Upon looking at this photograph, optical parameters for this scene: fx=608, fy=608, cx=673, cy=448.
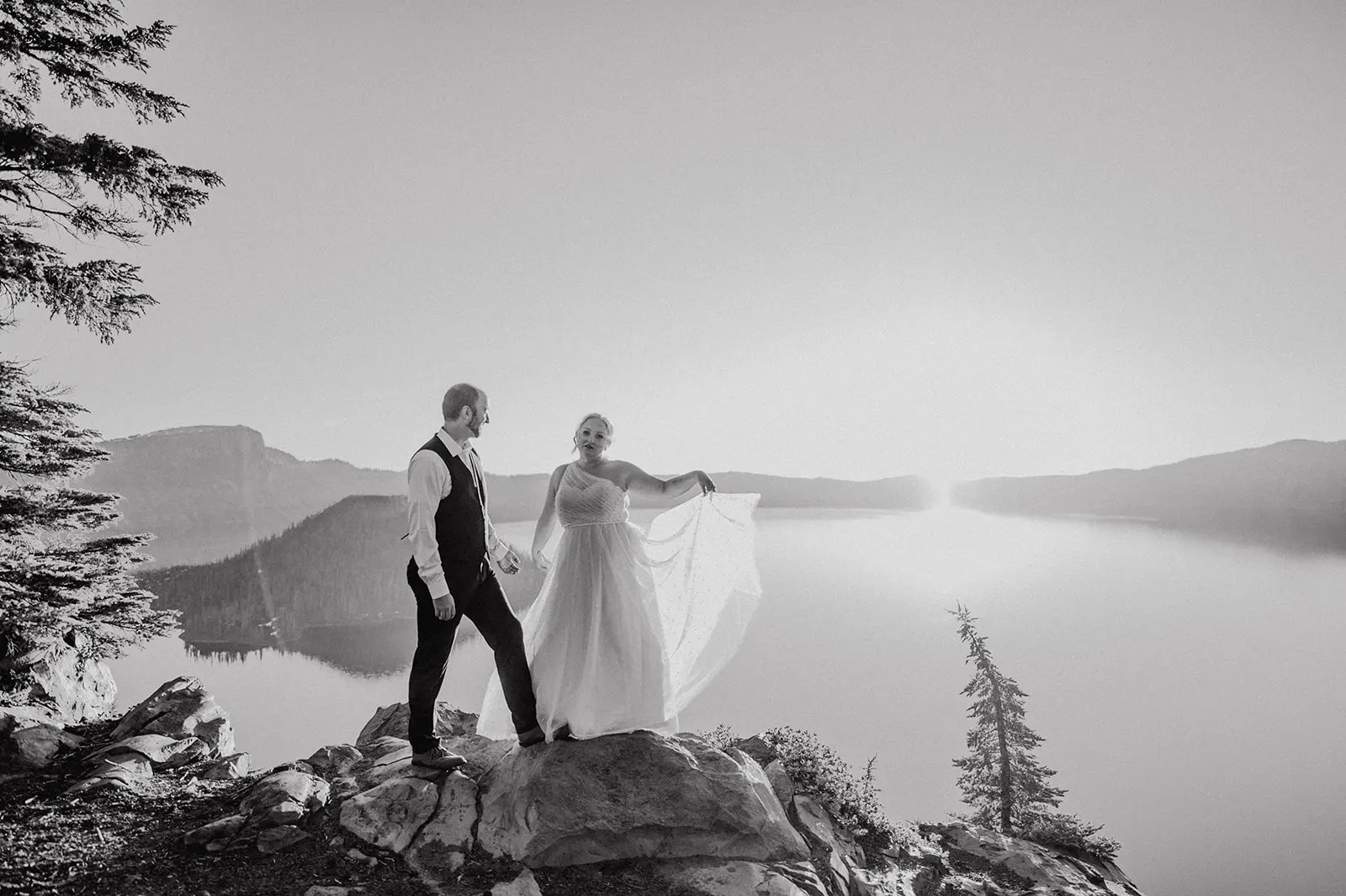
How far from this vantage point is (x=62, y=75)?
21.0ft

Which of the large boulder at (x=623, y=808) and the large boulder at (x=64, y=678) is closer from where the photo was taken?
the large boulder at (x=623, y=808)

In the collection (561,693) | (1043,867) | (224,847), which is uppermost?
(561,693)

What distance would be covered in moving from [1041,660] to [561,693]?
11110cm

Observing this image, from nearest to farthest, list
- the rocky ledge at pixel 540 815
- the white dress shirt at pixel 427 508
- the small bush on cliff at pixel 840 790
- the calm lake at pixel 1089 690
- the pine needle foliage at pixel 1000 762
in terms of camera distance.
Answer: the rocky ledge at pixel 540 815, the white dress shirt at pixel 427 508, the small bush on cliff at pixel 840 790, the pine needle foliage at pixel 1000 762, the calm lake at pixel 1089 690

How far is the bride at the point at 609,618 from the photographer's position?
529 centimetres

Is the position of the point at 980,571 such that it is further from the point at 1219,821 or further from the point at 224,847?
the point at 224,847

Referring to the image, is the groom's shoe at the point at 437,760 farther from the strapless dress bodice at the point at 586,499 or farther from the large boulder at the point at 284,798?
the strapless dress bodice at the point at 586,499

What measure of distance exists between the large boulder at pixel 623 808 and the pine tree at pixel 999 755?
17.8 m

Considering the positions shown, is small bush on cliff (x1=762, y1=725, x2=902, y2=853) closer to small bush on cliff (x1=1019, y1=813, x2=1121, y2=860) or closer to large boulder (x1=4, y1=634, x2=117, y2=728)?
small bush on cliff (x1=1019, y1=813, x2=1121, y2=860)

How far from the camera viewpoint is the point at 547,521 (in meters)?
5.92

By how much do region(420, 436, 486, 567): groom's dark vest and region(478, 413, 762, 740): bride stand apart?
2.57ft

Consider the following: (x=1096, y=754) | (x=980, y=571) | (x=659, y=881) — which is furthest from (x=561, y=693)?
(x=980, y=571)

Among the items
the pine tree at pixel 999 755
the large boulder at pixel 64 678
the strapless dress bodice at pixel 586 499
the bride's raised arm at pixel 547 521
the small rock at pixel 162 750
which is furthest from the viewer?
the pine tree at pixel 999 755

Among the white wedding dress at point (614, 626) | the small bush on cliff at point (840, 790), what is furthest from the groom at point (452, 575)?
the small bush on cliff at point (840, 790)
